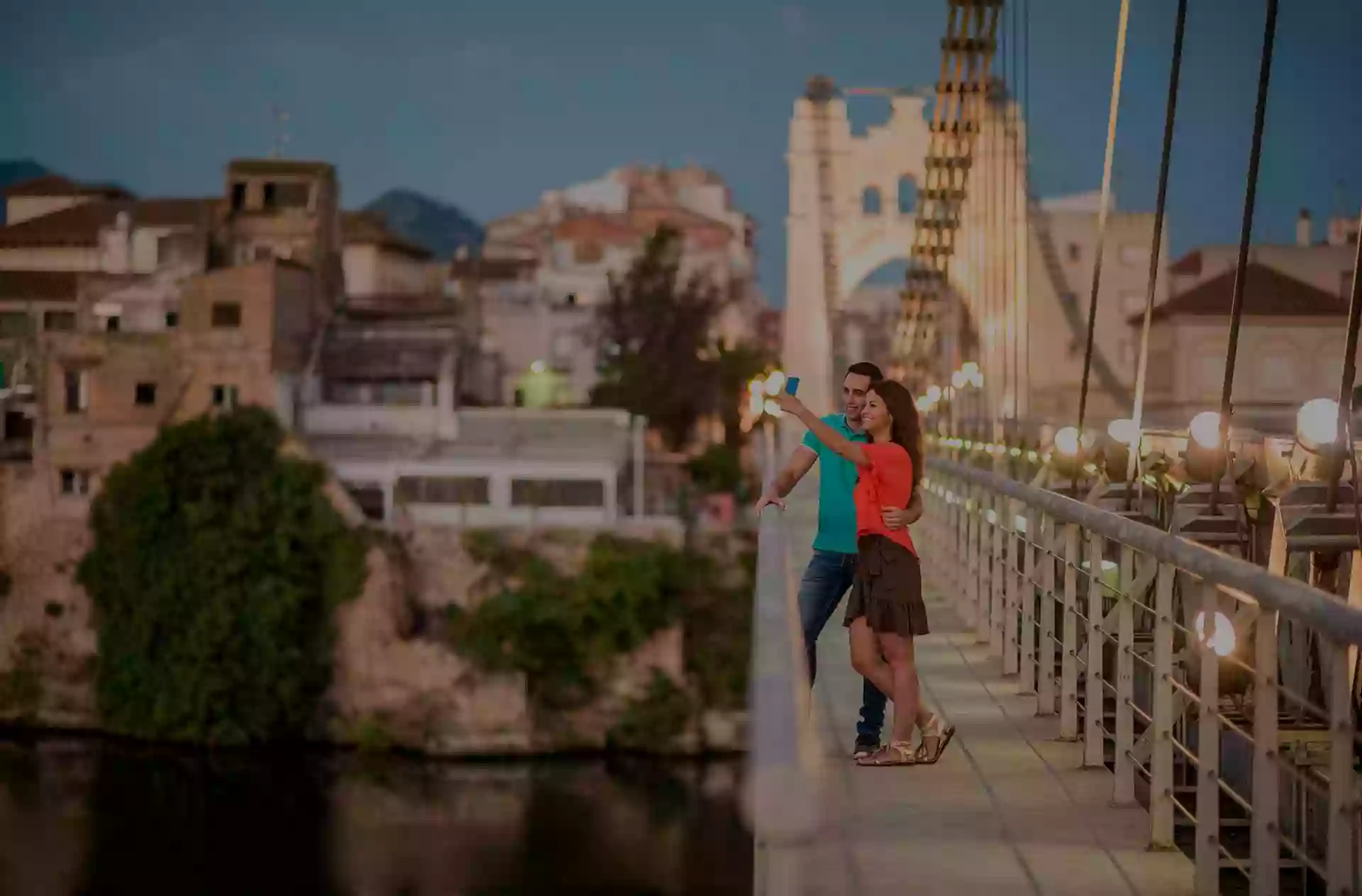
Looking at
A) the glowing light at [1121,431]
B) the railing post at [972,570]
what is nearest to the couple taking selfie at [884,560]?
the glowing light at [1121,431]

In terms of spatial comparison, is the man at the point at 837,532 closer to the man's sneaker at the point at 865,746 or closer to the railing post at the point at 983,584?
the man's sneaker at the point at 865,746

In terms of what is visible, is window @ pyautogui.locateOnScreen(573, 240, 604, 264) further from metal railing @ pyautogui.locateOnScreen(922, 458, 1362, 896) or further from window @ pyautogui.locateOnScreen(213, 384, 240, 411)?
metal railing @ pyautogui.locateOnScreen(922, 458, 1362, 896)

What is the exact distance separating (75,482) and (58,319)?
7.69 meters

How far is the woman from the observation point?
4254 mm

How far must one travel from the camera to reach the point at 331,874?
69.1ft

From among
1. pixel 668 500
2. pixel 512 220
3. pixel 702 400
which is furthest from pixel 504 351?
pixel 512 220

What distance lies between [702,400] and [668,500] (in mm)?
7733

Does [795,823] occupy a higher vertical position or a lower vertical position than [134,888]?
higher

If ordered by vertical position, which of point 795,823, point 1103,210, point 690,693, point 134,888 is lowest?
point 134,888

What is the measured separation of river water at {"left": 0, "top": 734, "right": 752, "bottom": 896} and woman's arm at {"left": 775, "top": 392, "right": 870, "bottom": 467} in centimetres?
1680

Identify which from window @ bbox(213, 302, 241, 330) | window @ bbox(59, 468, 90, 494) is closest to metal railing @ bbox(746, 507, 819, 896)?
window @ bbox(59, 468, 90, 494)

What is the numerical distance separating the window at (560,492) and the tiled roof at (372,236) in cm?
1708

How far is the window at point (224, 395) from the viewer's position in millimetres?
29016

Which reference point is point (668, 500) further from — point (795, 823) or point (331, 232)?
point (795, 823)
